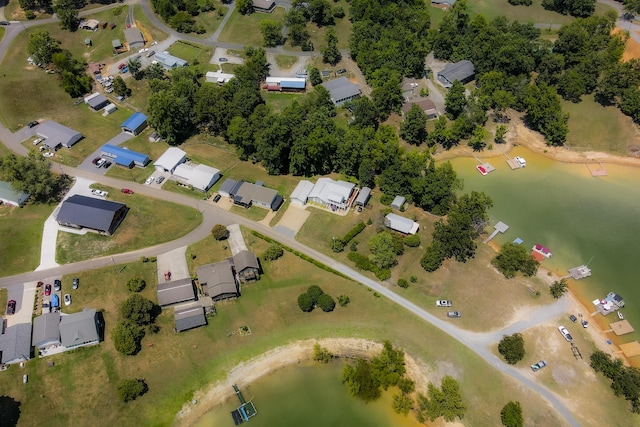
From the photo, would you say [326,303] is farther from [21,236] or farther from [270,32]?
[270,32]

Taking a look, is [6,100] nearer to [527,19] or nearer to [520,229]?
[520,229]

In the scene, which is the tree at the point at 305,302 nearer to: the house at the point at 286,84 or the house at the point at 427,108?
the house at the point at 427,108

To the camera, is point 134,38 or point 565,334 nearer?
point 565,334

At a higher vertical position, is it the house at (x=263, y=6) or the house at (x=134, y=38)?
the house at (x=263, y=6)

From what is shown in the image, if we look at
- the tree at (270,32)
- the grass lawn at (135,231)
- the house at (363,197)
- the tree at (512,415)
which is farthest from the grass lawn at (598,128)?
the grass lawn at (135,231)

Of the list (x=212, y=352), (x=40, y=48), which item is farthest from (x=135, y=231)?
(x=40, y=48)

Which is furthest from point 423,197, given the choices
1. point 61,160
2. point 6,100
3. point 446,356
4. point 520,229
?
point 6,100
